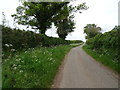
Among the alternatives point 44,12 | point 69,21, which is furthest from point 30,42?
point 69,21

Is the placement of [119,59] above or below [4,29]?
below

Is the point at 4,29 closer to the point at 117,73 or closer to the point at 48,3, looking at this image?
the point at 117,73

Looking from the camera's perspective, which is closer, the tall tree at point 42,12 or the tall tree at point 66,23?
the tall tree at point 42,12

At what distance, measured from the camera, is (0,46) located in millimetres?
11695

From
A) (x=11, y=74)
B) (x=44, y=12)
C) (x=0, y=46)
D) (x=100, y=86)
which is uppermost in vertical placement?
(x=44, y=12)

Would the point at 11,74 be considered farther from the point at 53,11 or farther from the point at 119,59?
the point at 53,11

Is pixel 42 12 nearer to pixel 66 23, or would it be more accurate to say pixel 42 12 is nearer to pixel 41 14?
pixel 41 14

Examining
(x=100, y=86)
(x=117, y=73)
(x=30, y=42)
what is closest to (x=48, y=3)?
(x=30, y=42)

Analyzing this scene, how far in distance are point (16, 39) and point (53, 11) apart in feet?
66.2

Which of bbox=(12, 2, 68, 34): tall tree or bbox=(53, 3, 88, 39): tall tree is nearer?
bbox=(12, 2, 68, 34): tall tree

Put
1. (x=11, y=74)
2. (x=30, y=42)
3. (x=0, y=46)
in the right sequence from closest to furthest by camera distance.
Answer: (x=11, y=74) → (x=0, y=46) → (x=30, y=42)

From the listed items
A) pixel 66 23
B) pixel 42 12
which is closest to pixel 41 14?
pixel 42 12

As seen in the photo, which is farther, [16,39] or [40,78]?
[16,39]

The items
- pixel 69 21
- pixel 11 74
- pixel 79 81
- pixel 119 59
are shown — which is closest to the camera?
pixel 11 74
